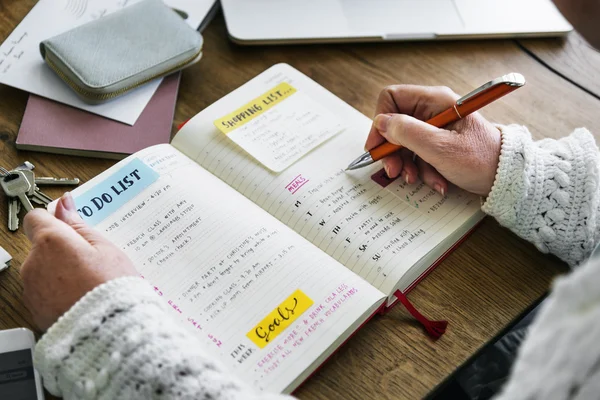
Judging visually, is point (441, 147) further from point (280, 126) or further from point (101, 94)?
point (101, 94)

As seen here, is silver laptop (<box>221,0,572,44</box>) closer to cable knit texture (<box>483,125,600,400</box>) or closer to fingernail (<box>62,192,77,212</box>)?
cable knit texture (<box>483,125,600,400</box>)

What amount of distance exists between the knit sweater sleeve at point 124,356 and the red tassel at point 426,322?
196 millimetres

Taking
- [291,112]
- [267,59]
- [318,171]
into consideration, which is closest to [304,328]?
[318,171]

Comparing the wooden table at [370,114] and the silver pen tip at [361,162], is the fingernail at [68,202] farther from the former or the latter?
the silver pen tip at [361,162]

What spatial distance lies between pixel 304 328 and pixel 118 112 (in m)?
0.43

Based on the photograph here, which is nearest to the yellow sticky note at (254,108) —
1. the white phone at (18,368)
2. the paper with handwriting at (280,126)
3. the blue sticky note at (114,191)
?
the paper with handwriting at (280,126)

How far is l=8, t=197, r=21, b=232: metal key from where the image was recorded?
773mm

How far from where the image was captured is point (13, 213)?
0.78 m

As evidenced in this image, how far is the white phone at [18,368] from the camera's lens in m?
0.63

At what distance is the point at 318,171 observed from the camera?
0.83m

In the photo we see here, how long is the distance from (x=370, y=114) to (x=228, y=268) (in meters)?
0.35

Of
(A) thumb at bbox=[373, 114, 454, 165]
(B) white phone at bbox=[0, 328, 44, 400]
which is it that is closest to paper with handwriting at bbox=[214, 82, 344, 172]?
(A) thumb at bbox=[373, 114, 454, 165]

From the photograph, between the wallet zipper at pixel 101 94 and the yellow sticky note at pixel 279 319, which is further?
the wallet zipper at pixel 101 94

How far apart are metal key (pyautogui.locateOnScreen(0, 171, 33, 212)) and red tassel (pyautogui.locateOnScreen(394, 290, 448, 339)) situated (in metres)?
0.46
